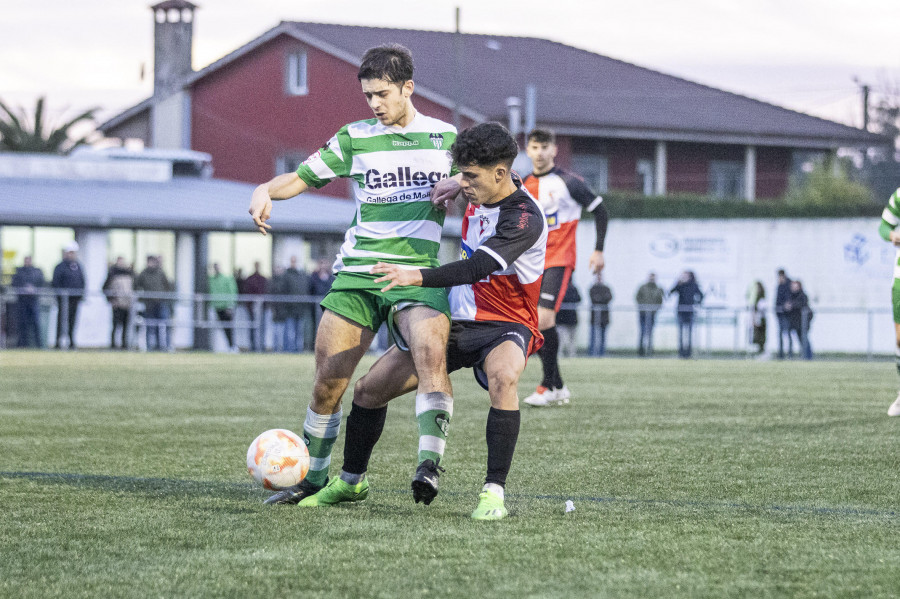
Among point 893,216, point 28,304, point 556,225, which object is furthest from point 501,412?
point 28,304

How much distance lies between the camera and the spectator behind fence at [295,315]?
24.4 m

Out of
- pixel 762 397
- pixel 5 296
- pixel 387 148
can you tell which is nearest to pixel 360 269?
pixel 387 148

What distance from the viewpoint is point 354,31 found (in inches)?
1592

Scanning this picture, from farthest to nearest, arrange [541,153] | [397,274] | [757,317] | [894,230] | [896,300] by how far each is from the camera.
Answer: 1. [757,317]
2. [541,153]
3. [896,300]
4. [894,230]
5. [397,274]

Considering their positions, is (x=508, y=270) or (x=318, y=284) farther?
(x=318, y=284)

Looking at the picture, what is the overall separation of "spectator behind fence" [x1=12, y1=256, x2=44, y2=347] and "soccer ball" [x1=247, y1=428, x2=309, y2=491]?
1819cm

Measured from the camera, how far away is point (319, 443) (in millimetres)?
5766

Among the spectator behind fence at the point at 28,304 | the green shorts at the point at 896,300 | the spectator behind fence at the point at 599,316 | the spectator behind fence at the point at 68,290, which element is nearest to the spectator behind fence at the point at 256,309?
the spectator behind fence at the point at 68,290

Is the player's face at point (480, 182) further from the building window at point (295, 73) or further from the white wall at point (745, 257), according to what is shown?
the building window at point (295, 73)

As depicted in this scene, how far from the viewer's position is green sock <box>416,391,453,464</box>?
17.4 feet

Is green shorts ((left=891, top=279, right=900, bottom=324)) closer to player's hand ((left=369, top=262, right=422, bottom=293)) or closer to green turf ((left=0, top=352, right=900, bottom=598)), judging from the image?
green turf ((left=0, top=352, right=900, bottom=598))

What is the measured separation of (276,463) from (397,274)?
119 cm

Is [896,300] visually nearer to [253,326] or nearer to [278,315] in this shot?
[278,315]

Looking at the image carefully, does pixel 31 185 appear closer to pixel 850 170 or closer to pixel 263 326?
pixel 263 326
